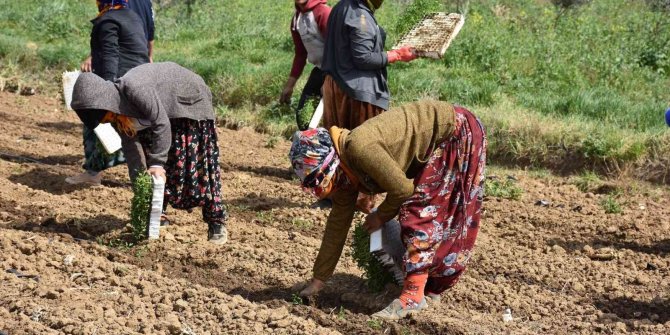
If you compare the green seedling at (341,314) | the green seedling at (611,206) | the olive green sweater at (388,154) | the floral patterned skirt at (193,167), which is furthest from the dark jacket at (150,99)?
the green seedling at (611,206)

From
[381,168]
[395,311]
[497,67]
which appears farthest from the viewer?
[497,67]

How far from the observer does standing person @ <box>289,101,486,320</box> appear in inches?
157

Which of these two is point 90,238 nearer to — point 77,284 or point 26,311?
point 77,284

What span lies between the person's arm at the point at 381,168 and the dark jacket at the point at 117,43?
2.63 m

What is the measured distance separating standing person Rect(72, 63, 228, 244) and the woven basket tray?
1371 millimetres

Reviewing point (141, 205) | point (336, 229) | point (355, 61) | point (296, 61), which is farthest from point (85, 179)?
point (336, 229)

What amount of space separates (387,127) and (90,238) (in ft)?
8.24

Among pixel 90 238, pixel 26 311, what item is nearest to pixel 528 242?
pixel 90 238

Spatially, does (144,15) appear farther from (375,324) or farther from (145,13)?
(375,324)

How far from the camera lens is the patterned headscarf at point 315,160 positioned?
3980mm

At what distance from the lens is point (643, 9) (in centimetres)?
1611

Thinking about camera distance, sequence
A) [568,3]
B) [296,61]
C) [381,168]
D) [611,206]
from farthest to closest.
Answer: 1. [568,3]
2. [296,61]
3. [611,206]
4. [381,168]

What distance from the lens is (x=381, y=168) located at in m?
3.95

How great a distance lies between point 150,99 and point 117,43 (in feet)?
4.36
